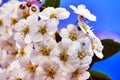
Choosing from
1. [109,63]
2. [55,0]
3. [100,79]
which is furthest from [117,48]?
[109,63]

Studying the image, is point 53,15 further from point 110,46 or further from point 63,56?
point 110,46

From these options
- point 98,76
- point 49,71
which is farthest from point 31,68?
point 98,76

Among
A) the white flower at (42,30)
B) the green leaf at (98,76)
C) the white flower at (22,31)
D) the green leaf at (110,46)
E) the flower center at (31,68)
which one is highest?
the green leaf at (110,46)

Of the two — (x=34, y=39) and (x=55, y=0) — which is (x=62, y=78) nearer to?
(x=34, y=39)

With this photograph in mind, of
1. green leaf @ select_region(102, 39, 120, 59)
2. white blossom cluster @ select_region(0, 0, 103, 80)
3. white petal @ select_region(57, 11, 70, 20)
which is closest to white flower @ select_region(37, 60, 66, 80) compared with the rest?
white blossom cluster @ select_region(0, 0, 103, 80)

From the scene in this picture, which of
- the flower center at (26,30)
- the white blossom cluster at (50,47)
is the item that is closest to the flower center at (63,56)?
the white blossom cluster at (50,47)

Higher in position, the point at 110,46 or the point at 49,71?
the point at 110,46

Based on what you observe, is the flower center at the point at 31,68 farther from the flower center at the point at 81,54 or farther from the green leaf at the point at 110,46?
the green leaf at the point at 110,46

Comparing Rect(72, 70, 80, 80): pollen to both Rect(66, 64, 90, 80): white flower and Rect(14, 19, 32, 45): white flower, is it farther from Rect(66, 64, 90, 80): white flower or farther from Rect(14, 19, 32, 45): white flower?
Rect(14, 19, 32, 45): white flower
